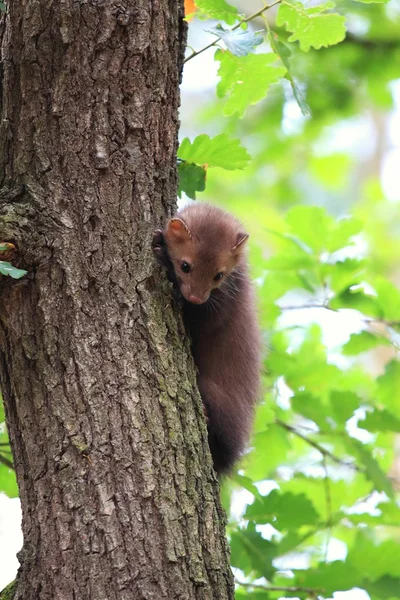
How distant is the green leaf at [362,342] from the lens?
5455mm

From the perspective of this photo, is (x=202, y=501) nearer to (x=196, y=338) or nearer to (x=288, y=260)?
(x=196, y=338)

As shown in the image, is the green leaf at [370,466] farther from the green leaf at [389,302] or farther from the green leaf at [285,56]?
the green leaf at [285,56]

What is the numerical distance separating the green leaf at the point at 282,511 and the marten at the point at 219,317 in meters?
0.32

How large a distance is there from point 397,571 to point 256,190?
45.1 feet

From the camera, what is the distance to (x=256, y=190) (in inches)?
702

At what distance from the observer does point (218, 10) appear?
12.3 ft

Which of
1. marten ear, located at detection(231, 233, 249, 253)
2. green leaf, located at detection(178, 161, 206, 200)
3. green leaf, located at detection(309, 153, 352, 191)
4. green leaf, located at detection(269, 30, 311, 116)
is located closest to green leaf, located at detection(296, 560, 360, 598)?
marten ear, located at detection(231, 233, 249, 253)

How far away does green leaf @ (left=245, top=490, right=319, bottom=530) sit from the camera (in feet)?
14.6

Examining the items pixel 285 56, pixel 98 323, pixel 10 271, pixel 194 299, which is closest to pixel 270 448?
pixel 194 299

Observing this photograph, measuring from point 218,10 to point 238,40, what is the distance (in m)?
0.30

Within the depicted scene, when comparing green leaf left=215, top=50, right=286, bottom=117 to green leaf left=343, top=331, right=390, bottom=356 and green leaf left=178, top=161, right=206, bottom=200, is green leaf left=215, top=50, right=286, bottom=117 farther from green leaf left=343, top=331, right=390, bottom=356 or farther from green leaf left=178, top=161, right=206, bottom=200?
green leaf left=343, top=331, right=390, bottom=356

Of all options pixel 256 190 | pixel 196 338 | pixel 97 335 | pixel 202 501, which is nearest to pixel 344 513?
pixel 196 338

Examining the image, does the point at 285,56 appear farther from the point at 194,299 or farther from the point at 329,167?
the point at 329,167

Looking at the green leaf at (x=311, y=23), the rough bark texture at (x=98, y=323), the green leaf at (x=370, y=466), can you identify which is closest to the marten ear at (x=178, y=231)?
the rough bark texture at (x=98, y=323)
